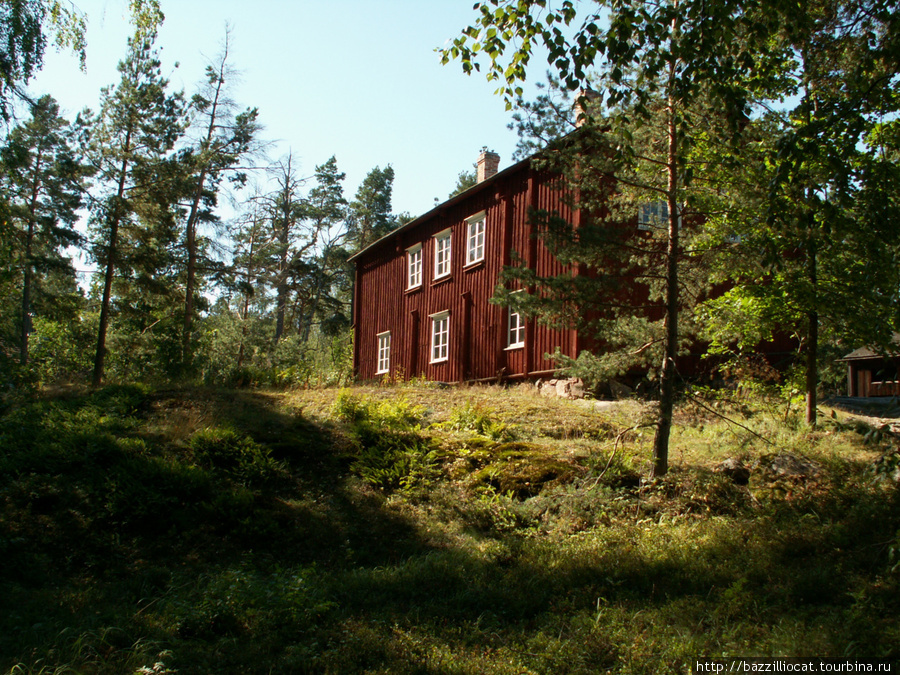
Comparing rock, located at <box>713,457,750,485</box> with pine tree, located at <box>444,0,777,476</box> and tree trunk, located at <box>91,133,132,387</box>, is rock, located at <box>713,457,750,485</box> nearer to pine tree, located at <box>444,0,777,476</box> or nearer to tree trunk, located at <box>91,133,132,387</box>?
pine tree, located at <box>444,0,777,476</box>

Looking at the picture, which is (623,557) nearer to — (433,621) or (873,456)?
(433,621)

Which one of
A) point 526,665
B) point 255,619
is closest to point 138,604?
point 255,619

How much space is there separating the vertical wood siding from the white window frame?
25 centimetres

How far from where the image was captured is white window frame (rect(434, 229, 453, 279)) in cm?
2188

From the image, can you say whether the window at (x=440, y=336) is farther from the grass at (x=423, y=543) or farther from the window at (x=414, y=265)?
the grass at (x=423, y=543)

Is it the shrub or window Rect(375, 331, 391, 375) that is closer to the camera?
the shrub

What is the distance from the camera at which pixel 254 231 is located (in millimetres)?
37406

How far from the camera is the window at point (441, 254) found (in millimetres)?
21953

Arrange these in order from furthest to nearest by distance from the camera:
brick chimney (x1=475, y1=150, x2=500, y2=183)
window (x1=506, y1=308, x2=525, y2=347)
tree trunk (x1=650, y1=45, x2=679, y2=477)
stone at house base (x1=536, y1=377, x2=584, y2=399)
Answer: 1. brick chimney (x1=475, y1=150, x2=500, y2=183)
2. window (x1=506, y1=308, x2=525, y2=347)
3. stone at house base (x1=536, y1=377, x2=584, y2=399)
4. tree trunk (x1=650, y1=45, x2=679, y2=477)

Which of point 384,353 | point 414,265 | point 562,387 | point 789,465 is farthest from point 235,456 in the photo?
point 384,353

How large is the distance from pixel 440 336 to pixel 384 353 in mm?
4223

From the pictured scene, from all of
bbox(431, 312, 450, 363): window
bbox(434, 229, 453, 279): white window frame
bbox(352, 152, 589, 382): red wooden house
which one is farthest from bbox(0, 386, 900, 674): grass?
bbox(434, 229, 453, 279): white window frame

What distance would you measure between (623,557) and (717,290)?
41.4 ft

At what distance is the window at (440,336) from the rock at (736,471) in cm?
1298
